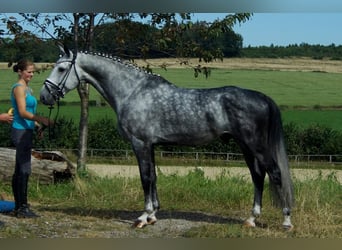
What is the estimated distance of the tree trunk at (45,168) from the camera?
930 cm

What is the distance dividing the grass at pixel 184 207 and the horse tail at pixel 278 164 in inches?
14.2

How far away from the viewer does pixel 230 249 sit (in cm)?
452

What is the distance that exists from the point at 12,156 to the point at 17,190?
2.80 meters

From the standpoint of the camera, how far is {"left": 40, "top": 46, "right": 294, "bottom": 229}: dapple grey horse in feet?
20.5

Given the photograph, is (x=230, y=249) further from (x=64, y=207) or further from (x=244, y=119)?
(x=64, y=207)

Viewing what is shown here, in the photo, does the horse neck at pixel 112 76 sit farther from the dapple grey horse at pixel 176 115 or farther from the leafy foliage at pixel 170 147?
the leafy foliage at pixel 170 147

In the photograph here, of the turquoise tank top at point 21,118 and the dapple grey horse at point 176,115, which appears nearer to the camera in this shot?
the dapple grey horse at point 176,115

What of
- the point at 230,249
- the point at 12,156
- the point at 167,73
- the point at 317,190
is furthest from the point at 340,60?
the point at 230,249

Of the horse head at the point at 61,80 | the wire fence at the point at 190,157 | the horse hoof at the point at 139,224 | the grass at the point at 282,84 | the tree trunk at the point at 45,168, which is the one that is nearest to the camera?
the horse hoof at the point at 139,224

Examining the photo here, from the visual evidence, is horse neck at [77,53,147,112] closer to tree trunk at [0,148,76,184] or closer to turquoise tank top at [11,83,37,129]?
turquoise tank top at [11,83,37,129]

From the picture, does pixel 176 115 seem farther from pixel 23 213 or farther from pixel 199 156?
pixel 199 156

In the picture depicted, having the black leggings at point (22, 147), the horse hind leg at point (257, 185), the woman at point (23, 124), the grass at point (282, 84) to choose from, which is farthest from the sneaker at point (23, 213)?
the grass at point (282, 84)

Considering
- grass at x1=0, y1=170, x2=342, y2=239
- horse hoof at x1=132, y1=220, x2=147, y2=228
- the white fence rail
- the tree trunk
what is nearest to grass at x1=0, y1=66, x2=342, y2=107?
the white fence rail

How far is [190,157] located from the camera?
15.9 m
